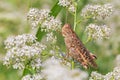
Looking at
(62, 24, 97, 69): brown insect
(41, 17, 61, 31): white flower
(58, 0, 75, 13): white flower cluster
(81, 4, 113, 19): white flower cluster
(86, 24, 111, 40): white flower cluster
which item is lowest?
(62, 24, 97, 69): brown insect

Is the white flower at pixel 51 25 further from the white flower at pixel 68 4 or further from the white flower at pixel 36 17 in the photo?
the white flower at pixel 68 4

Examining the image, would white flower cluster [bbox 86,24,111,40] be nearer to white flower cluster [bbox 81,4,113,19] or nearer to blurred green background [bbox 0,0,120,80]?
white flower cluster [bbox 81,4,113,19]

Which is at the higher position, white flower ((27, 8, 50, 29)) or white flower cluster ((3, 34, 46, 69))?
white flower ((27, 8, 50, 29))

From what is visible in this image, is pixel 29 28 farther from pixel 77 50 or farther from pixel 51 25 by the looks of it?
pixel 77 50

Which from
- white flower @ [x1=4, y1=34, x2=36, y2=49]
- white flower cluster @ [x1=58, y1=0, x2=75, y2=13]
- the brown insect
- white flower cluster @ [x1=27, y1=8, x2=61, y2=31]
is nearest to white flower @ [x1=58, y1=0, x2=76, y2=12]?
white flower cluster @ [x1=58, y1=0, x2=75, y2=13]

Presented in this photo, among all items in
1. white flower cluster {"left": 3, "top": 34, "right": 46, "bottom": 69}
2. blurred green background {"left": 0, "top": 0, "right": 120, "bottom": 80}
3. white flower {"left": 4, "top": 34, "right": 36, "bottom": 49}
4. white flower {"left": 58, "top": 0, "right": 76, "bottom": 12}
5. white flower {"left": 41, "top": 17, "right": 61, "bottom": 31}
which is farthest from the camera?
blurred green background {"left": 0, "top": 0, "right": 120, "bottom": 80}

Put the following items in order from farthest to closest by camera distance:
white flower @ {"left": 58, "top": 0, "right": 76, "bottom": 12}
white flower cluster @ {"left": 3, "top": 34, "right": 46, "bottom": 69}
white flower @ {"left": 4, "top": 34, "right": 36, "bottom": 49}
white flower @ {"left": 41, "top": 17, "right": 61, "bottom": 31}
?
white flower @ {"left": 58, "top": 0, "right": 76, "bottom": 12} → white flower @ {"left": 41, "top": 17, "right": 61, "bottom": 31} → white flower @ {"left": 4, "top": 34, "right": 36, "bottom": 49} → white flower cluster @ {"left": 3, "top": 34, "right": 46, "bottom": 69}
